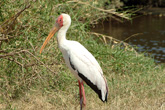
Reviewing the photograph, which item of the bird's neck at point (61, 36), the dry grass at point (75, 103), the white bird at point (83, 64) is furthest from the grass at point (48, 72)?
the bird's neck at point (61, 36)

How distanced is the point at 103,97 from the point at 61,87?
1.17 metres

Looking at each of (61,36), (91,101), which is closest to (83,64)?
(61,36)

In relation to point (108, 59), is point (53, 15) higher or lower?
higher

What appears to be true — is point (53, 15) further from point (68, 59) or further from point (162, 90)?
point (162, 90)

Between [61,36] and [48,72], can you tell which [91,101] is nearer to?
[48,72]

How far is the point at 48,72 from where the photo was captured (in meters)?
5.09

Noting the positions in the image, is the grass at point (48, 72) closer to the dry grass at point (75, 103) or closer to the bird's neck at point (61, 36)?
the dry grass at point (75, 103)

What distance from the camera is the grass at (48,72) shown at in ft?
14.3

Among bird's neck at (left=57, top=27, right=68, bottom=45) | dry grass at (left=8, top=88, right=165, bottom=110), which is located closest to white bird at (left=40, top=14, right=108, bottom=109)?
bird's neck at (left=57, top=27, right=68, bottom=45)

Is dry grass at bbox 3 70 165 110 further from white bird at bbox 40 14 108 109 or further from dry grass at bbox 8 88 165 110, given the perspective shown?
white bird at bbox 40 14 108 109

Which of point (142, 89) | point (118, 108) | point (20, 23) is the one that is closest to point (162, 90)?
point (142, 89)

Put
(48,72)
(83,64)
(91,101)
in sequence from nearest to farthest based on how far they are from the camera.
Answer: (83,64)
(91,101)
(48,72)

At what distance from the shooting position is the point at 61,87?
5.10 metres

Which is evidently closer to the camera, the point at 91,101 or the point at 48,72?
the point at 91,101
